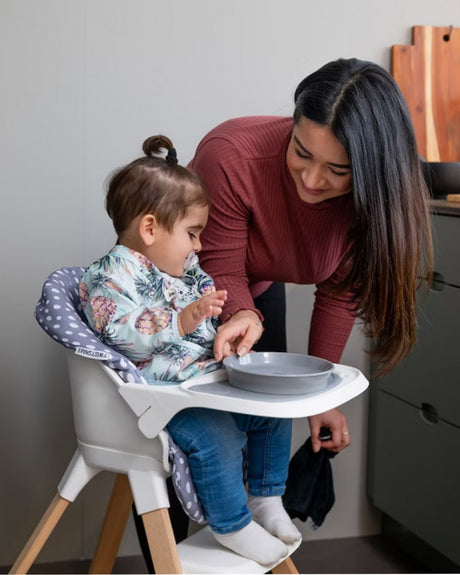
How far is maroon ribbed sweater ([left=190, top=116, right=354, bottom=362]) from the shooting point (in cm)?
146

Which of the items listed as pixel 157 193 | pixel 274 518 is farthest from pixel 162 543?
pixel 157 193

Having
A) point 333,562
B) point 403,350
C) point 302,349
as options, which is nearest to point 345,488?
point 333,562

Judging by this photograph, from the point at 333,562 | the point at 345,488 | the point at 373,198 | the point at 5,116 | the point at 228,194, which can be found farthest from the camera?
the point at 345,488

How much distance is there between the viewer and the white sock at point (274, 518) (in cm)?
138

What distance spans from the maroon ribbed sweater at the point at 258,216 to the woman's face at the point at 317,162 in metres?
0.07

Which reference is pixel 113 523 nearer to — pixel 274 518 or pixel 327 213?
pixel 274 518

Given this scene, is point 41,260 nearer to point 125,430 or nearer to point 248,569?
point 125,430

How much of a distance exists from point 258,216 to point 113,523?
66cm

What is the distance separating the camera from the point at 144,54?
195 cm

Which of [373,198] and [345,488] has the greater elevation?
[373,198]

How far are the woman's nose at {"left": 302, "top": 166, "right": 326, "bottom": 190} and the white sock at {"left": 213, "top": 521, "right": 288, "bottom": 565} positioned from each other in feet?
1.77

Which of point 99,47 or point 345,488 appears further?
point 345,488

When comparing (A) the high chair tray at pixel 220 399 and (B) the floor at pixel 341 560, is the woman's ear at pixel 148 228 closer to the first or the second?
(A) the high chair tray at pixel 220 399

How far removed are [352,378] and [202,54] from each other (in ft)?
3.26
